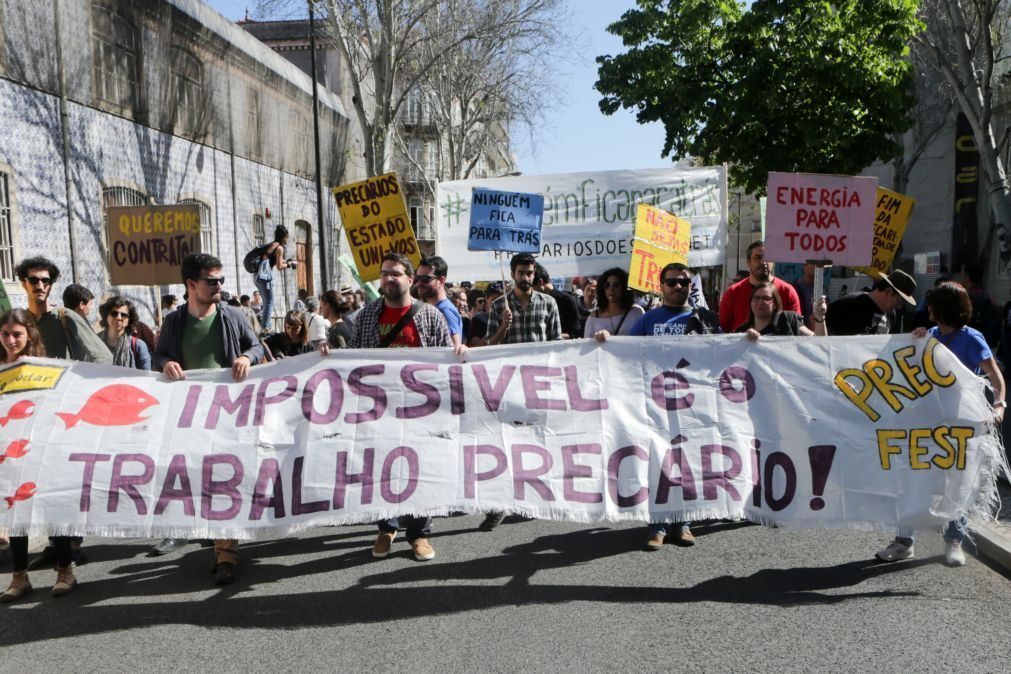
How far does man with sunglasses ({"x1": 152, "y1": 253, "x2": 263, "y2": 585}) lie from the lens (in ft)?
17.1

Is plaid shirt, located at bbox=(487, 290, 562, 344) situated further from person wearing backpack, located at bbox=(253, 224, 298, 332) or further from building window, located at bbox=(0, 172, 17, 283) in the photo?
building window, located at bbox=(0, 172, 17, 283)

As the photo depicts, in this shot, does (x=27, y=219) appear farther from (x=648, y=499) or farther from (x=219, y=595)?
(x=648, y=499)

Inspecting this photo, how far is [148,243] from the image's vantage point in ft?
30.7

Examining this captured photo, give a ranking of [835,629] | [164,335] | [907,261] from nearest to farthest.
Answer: [835,629]
[164,335]
[907,261]

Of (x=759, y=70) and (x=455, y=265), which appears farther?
(x=759, y=70)

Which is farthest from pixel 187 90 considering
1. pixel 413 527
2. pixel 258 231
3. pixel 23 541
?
pixel 413 527

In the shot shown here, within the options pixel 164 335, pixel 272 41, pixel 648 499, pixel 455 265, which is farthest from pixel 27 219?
pixel 272 41

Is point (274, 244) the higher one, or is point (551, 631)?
point (274, 244)

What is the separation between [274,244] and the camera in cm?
1238

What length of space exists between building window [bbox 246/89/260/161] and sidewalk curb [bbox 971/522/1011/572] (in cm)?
2018

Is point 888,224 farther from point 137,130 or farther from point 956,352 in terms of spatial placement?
point 137,130

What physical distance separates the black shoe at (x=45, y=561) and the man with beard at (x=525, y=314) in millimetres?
3355

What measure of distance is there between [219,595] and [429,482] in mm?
1307

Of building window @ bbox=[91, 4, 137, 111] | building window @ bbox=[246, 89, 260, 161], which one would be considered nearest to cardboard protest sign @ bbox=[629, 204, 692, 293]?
building window @ bbox=[91, 4, 137, 111]
